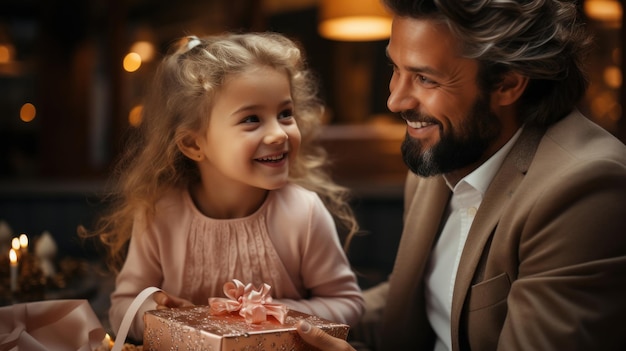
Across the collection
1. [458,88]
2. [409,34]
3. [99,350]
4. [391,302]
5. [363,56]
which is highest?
[409,34]

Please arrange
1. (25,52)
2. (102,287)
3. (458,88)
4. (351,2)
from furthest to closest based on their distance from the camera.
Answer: (25,52) < (351,2) < (102,287) < (458,88)

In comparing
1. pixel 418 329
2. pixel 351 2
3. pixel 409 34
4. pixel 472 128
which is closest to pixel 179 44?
pixel 409 34

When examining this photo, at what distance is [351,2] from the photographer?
13.4 ft

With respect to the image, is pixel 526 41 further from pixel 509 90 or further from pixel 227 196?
pixel 227 196

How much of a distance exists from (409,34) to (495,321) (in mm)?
700

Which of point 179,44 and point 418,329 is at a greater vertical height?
point 179,44

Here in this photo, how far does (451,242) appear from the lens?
6.70 feet

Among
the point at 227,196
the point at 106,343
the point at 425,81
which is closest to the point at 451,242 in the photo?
the point at 425,81

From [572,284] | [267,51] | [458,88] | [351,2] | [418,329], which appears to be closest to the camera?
[572,284]

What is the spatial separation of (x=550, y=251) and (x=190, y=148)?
976 millimetres

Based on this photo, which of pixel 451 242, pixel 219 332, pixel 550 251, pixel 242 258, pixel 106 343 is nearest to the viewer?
pixel 219 332

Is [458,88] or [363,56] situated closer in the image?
[458,88]

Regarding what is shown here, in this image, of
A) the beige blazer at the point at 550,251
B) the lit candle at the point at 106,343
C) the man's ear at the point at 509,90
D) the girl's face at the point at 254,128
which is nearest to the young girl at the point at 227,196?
the girl's face at the point at 254,128

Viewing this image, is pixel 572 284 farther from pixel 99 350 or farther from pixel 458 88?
pixel 99 350
